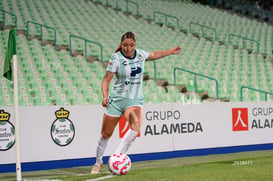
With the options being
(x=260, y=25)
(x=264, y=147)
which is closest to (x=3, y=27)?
(x=264, y=147)

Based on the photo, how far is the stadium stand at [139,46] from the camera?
40.6 feet

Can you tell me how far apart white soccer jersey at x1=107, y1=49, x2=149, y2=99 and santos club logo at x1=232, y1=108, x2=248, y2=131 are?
4.91 metres

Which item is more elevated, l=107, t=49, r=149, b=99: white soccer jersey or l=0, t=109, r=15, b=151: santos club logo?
l=107, t=49, r=149, b=99: white soccer jersey

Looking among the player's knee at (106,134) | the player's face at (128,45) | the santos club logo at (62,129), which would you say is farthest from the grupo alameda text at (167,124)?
the player's face at (128,45)

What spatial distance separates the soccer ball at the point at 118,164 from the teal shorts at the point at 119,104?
698mm

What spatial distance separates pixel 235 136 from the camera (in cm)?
1145

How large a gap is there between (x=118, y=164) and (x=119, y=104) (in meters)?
0.92

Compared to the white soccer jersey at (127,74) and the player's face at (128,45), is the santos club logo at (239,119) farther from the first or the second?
the player's face at (128,45)

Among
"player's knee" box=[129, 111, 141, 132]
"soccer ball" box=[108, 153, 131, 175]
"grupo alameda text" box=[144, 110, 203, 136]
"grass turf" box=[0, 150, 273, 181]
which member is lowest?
"grass turf" box=[0, 150, 273, 181]

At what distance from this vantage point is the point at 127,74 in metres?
7.02

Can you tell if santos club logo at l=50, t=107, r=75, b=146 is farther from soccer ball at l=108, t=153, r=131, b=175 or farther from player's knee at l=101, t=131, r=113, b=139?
soccer ball at l=108, t=153, r=131, b=175

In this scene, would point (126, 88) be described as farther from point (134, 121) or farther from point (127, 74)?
point (134, 121)

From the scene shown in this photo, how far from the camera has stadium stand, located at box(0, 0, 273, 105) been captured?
12.4 m

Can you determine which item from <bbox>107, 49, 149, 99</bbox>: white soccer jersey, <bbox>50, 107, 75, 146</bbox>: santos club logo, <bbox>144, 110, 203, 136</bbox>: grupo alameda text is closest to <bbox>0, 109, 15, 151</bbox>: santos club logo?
<bbox>50, 107, 75, 146</bbox>: santos club logo
